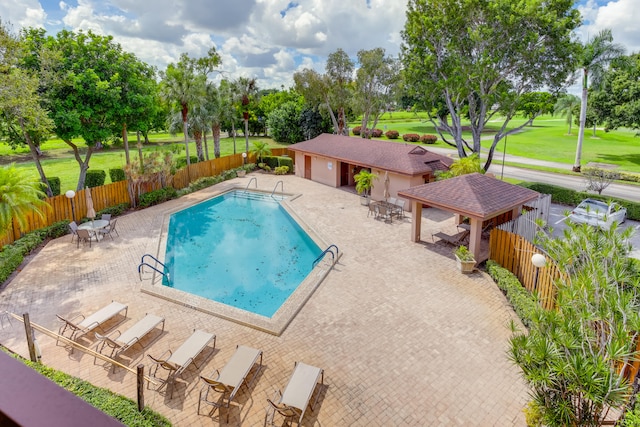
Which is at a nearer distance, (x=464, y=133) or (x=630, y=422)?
(x=630, y=422)

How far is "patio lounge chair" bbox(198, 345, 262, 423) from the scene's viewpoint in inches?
364

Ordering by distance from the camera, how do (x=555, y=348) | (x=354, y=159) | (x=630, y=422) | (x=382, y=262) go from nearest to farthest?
1. (x=630, y=422)
2. (x=555, y=348)
3. (x=382, y=262)
4. (x=354, y=159)

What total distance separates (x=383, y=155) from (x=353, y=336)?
17.2m

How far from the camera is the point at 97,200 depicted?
2258 centimetres

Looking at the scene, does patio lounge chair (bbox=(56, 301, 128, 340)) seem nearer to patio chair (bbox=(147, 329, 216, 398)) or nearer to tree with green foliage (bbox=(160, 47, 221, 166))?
patio chair (bbox=(147, 329, 216, 398))

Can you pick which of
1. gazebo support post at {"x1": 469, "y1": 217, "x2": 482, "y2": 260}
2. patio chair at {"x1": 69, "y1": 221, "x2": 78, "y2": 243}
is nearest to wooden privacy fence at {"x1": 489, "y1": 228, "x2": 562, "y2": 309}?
gazebo support post at {"x1": 469, "y1": 217, "x2": 482, "y2": 260}

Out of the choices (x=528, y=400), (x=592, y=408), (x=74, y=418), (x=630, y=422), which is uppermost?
(x=74, y=418)

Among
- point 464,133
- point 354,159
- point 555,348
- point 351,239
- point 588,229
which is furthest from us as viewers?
point 464,133

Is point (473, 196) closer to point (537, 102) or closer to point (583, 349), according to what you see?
point (583, 349)

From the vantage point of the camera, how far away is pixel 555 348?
7305 millimetres

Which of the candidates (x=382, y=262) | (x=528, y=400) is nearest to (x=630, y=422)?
(x=528, y=400)

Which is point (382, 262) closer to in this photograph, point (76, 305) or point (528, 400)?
point (528, 400)

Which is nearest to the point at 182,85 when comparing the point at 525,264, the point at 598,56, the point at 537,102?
the point at 537,102

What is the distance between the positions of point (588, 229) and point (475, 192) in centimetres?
794
